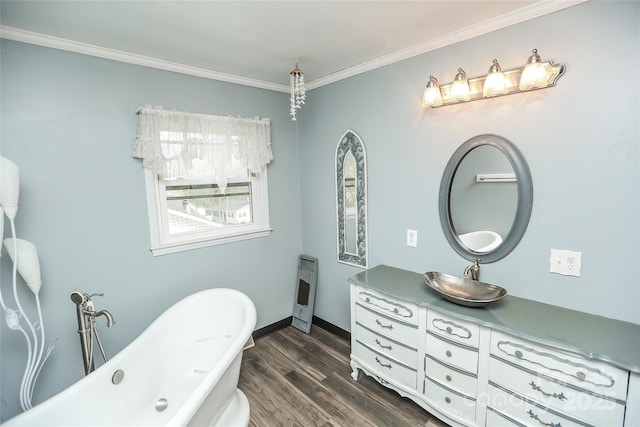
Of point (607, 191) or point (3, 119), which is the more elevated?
point (3, 119)

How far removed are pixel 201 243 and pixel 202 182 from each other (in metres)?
0.53

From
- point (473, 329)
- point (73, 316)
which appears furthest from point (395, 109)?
point (73, 316)

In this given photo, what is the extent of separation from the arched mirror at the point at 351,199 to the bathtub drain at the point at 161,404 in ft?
5.60

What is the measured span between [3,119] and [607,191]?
328 centimetres

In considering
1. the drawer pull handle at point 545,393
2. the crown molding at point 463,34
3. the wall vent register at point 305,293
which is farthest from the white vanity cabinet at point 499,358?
the crown molding at point 463,34

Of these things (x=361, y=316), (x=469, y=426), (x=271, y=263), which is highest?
(x=271, y=263)

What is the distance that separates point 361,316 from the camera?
84.8 inches

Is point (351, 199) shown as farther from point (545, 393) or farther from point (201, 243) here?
point (545, 393)

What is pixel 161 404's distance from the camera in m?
1.86

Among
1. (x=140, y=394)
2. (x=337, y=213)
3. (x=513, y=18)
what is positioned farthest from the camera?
(x=337, y=213)

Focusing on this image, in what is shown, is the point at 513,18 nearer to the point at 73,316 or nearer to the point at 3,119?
the point at 3,119

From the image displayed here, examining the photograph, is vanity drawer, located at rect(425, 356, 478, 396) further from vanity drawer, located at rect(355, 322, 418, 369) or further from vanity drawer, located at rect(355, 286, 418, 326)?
vanity drawer, located at rect(355, 286, 418, 326)

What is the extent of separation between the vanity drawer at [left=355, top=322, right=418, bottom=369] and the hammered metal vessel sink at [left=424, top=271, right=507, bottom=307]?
435mm

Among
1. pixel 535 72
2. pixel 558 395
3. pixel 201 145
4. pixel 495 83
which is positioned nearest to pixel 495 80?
pixel 495 83
